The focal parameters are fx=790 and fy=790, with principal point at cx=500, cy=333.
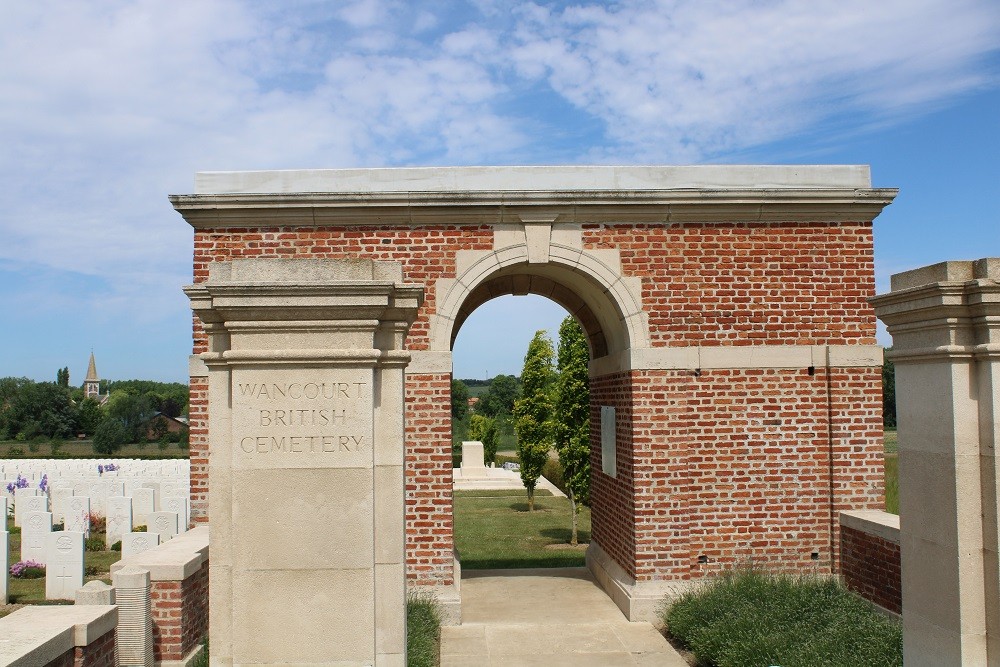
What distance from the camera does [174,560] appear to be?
659 centimetres

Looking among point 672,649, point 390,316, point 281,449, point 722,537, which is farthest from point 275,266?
point 722,537

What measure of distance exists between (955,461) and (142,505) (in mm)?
15100

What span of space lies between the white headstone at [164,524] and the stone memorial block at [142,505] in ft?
15.3

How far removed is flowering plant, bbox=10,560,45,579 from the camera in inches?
455

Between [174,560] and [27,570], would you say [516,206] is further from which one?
[27,570]

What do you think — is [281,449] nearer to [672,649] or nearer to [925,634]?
[925,634]

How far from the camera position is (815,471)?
27.7ft

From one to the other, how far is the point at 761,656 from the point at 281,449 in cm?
421

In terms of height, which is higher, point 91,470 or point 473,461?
point 91,470

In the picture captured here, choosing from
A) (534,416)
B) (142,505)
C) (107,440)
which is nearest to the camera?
(142,505)

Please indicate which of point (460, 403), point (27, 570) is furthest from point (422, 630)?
point (460, 403)

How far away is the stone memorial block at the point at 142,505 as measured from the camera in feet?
50.8

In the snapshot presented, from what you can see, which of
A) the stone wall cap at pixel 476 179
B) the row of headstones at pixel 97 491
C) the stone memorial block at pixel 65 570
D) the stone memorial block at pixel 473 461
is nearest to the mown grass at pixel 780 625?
the stone wall cap at pixel 476 179

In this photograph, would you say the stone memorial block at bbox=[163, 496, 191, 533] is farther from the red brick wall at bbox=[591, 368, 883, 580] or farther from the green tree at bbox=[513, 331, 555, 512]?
the red brick wall at bbox=[591, 368, 883, 580]
